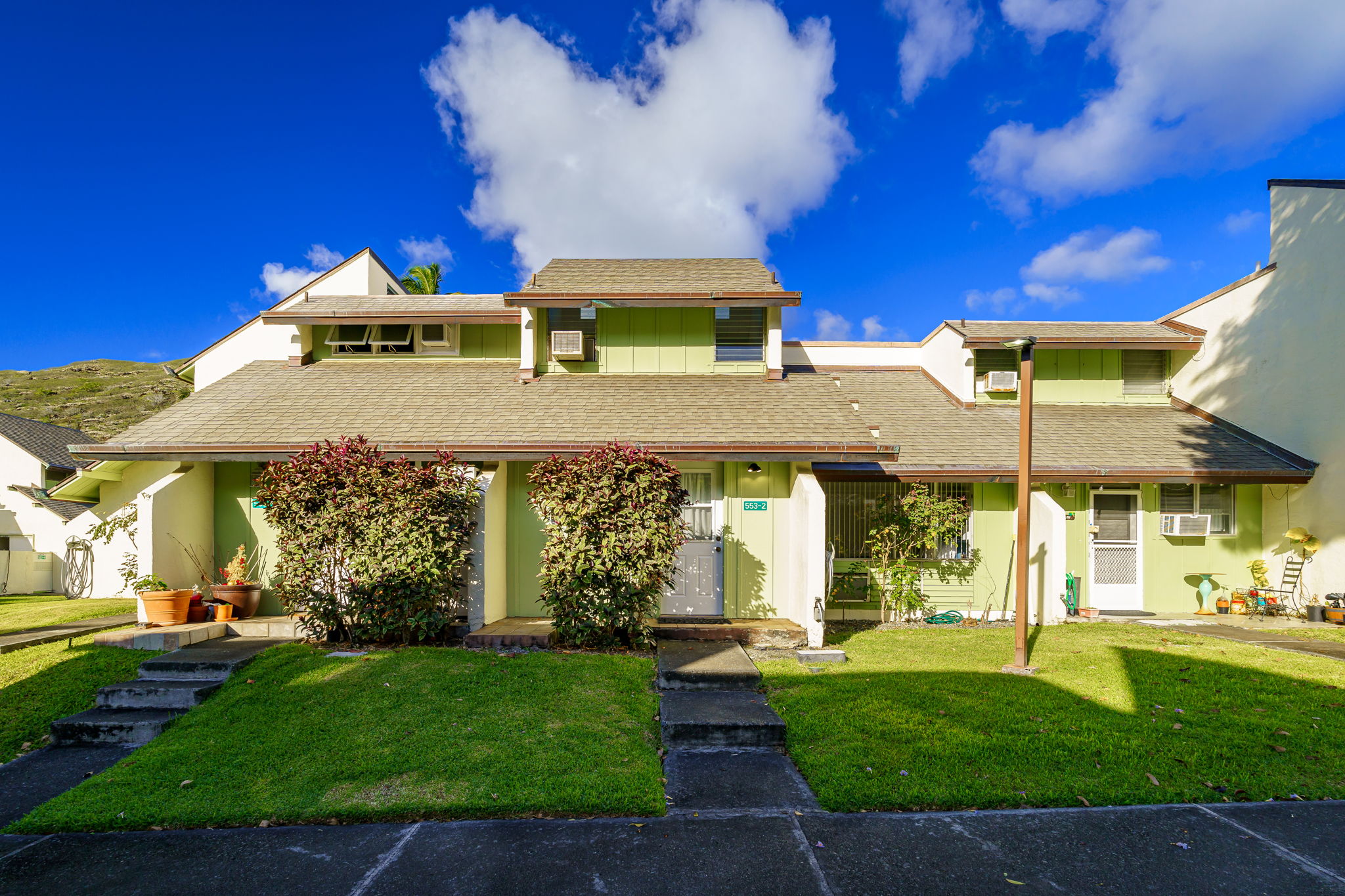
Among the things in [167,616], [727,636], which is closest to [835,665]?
[727,636]

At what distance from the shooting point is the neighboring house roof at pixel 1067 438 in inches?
408

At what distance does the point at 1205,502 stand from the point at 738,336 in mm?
9282

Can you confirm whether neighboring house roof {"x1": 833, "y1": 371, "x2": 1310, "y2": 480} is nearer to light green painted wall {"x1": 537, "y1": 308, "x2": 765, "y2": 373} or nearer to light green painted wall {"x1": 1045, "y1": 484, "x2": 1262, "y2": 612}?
light green painted wall {"x1": 1045, "y1": 484, "x2": 1262, "y2": 612}

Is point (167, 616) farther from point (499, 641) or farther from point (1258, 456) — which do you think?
point (1258, 456)

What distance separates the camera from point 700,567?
9.08 meters

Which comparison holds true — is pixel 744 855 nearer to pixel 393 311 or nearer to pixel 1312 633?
pixel 1312 633

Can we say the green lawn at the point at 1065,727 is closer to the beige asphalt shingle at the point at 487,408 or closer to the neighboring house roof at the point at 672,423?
the neighboring house roof at the point at 672,423

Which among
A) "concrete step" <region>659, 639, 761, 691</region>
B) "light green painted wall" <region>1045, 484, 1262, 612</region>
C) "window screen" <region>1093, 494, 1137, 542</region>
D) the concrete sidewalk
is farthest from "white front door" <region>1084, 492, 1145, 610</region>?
"concrete step" <region>659, 639, 761, 691</region>

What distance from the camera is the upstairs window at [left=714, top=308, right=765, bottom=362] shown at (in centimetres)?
1126

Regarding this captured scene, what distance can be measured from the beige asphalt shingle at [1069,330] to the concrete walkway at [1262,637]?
5.54 meters

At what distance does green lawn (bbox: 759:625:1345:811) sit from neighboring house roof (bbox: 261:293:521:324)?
8.19 metres

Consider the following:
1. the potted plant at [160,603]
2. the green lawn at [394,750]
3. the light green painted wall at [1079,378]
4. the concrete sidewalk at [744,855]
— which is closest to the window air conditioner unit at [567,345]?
the green lawn at [394,750]

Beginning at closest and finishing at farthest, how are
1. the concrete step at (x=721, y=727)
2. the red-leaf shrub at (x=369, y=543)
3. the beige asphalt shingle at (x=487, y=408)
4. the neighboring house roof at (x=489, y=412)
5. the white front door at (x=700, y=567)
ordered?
the concrete step at (x=721, y=727) → the red-leaf shrub at (x=369, y=543) → the neighboring house roof at (x=489, y=412) → the beige asphalt shingle at (x=487, y=408) → the white front door at (x=700, y=567)

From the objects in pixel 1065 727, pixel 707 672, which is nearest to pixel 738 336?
pixel 707 672
